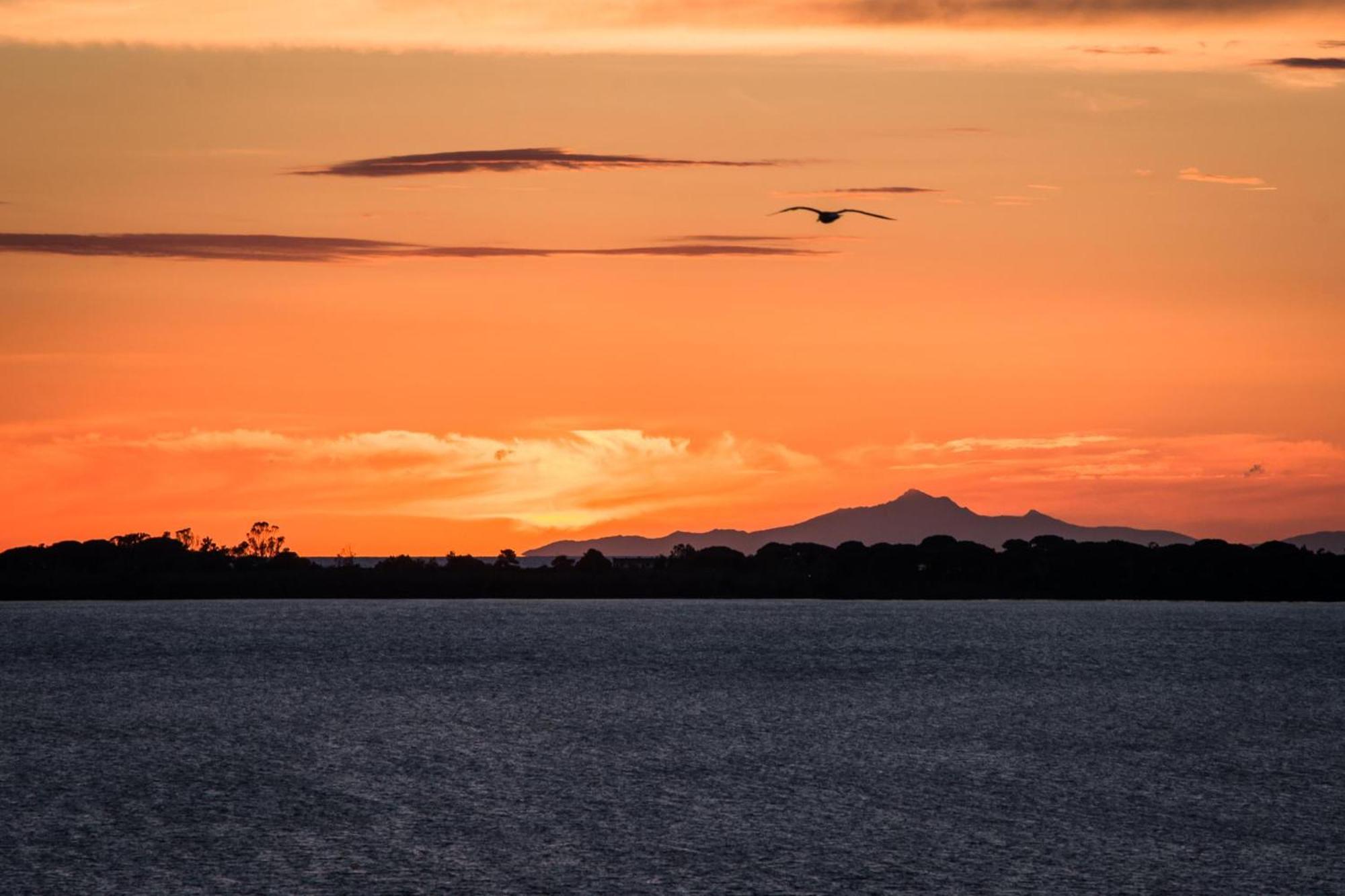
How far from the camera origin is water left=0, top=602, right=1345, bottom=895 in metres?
35.8

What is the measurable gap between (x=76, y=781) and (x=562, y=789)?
1452 cm

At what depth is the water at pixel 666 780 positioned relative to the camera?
3584 cm

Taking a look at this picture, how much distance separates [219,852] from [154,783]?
42.5ft

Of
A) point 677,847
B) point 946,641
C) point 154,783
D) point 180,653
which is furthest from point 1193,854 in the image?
point 946,641

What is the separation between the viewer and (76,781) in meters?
50.0

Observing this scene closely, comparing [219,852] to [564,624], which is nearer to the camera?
[219,852]

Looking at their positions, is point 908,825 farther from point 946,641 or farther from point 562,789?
point 946,641

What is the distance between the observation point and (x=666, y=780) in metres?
50.6

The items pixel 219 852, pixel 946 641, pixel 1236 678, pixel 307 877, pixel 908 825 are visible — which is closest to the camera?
pixel 307 877

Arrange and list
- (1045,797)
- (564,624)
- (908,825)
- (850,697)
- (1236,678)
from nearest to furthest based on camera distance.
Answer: (908,825)
(1045,797)
(850,697)
(1236,678)
(564,624)

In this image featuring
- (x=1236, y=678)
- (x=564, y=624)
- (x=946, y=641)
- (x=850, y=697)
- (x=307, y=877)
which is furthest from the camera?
(x=564, y=624)

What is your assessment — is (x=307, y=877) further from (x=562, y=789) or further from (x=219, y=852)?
(x=562, y=789)

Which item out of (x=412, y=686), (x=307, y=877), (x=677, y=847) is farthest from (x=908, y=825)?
(x=412, y=686)

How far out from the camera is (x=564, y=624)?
199 m
